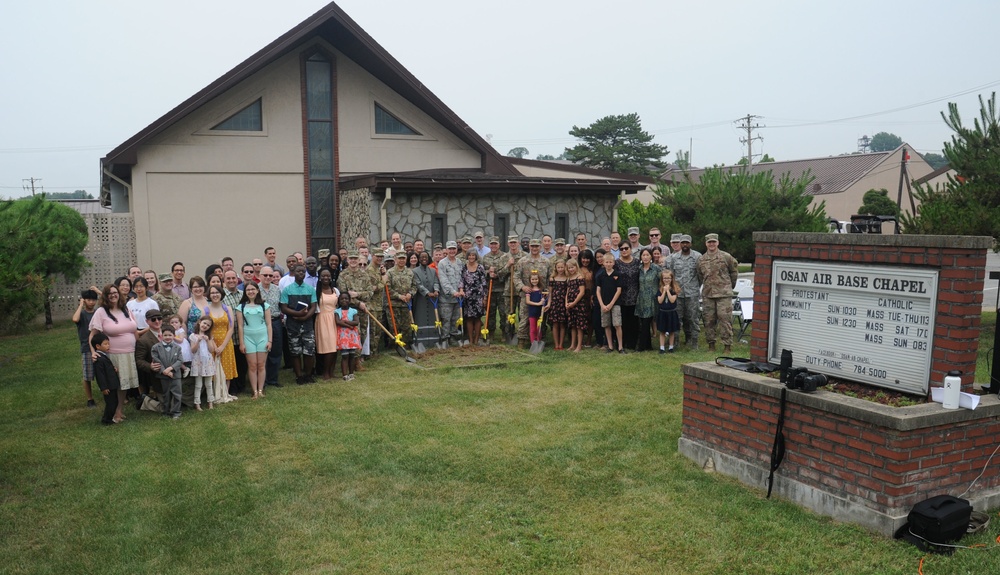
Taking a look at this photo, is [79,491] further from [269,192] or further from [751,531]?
[269,192]

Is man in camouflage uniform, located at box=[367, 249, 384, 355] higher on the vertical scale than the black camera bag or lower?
higher

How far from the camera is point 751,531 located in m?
5.59

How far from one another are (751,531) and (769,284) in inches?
88.5

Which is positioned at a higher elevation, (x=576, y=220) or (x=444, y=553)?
(x=576, y=220)

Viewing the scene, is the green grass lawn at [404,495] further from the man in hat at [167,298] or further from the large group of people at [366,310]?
the man in hat at [167,298]

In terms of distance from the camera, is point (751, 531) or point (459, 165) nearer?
point (751, 531)

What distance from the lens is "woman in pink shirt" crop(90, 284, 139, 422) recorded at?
8.90 m

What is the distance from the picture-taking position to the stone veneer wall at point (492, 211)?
16.4 m

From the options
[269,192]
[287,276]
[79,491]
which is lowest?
[79,491]

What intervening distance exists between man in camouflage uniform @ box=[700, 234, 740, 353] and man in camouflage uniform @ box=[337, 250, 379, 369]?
5.28 m

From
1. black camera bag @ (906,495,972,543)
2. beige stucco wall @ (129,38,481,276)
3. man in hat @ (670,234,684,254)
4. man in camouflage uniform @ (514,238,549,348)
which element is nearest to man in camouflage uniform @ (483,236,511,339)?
man in camouflage uniform @ (514,238,549,348)

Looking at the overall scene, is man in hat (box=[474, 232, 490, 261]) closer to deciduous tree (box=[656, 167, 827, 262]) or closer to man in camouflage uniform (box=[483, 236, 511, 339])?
man in camouflage uniform (box=[483, 236, 511, 339])

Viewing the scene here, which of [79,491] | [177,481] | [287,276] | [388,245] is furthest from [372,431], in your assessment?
[388,245]

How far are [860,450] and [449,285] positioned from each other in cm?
816
